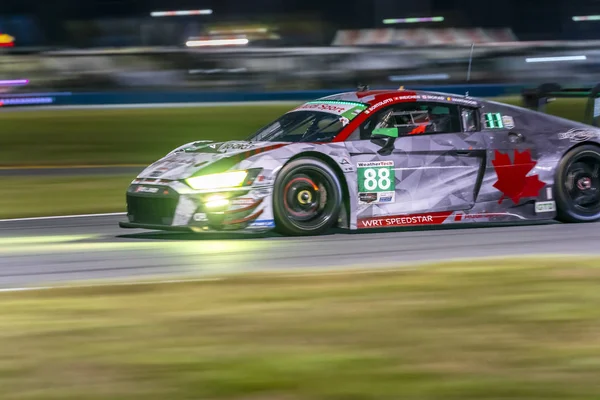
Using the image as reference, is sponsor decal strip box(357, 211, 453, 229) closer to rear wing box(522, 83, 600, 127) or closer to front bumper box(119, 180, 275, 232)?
front bumper box(119, 180, 275, 232)

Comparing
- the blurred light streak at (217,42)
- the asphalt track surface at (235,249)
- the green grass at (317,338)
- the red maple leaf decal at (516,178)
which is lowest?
the asphalt track surface at (235,249)

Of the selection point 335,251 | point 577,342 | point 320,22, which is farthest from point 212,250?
point 320,22

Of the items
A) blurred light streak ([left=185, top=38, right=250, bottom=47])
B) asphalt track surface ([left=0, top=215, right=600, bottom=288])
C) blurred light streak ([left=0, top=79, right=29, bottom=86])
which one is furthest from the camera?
blurred light streak ([left=185, top=38, right=250, bottom=47])

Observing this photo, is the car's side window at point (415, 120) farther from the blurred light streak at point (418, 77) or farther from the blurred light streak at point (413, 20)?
the blurred light streak at point (413, 20)

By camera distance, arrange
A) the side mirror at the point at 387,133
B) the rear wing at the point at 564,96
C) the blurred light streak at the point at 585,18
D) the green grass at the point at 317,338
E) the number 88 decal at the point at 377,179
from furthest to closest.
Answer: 1. the blurred light streak at the point at 585,18
2. the rear wing at the point at 564,96
3. the side mirror at the point at 387,133
4. the number 88 decal at the point at 377,179
5. the green grass at the point at 317,338

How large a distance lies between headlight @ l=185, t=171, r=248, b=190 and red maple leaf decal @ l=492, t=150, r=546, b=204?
2.30 meters

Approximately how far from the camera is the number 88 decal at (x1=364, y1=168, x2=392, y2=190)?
8.38 meters

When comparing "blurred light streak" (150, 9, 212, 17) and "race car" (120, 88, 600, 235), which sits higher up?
"blurred light streak" (150, 9, 212, 17)

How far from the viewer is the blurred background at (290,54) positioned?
22891 millimetres

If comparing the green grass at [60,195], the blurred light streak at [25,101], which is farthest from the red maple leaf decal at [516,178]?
the blurred light streak at [25,101]

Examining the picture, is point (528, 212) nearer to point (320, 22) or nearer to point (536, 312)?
point (536, 312)

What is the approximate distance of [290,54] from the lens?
75.6 feet

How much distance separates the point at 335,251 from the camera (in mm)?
7637

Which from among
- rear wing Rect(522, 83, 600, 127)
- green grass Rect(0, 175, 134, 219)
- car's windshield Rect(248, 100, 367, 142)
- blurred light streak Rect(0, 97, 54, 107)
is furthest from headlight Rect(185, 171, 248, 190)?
blurred light streak Rect(0, 97, 54, 107)
